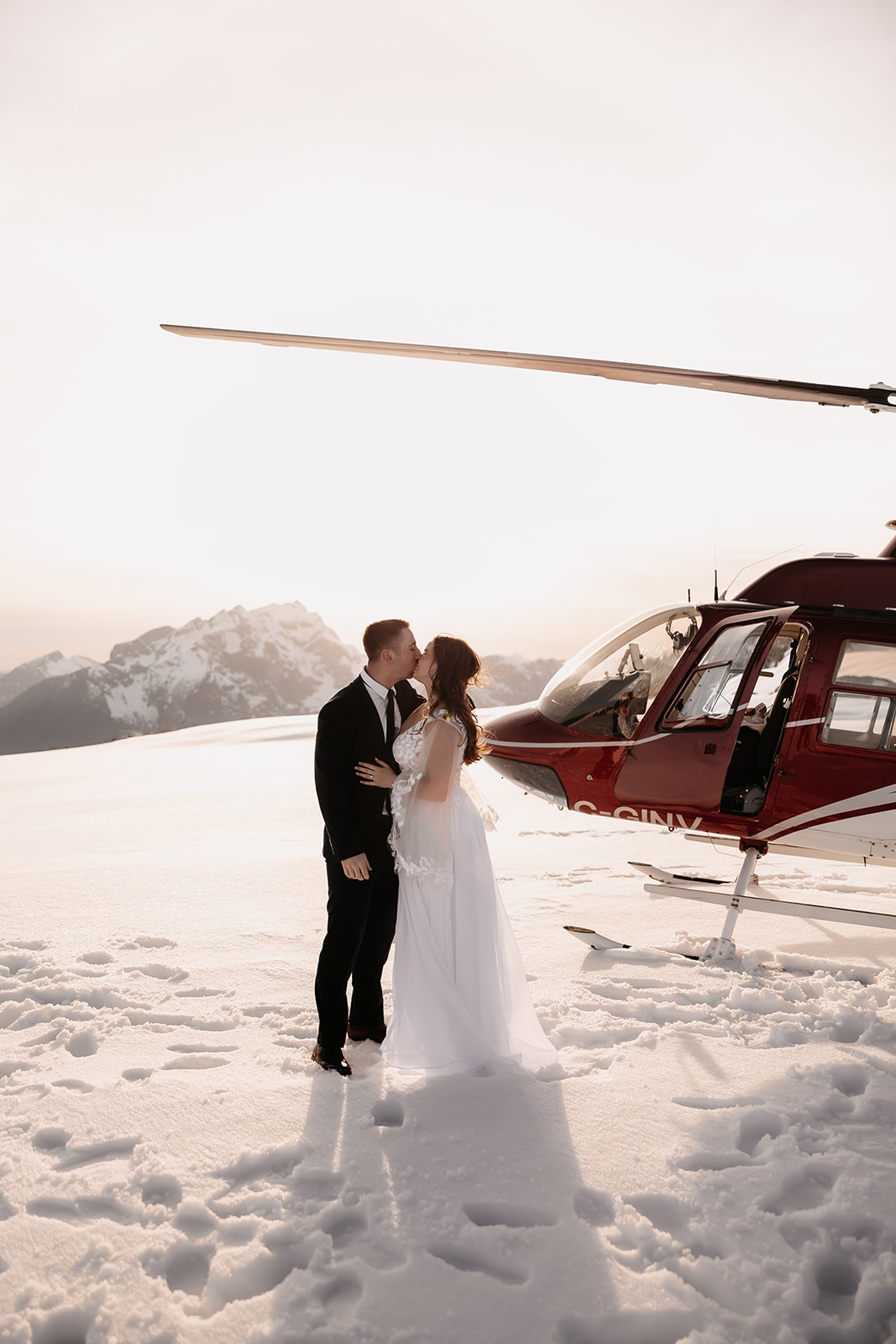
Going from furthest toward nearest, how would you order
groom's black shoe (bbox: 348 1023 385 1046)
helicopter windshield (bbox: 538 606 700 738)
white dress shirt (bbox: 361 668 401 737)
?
1. helicopter windshield (bbox: 538 606 700 738)
2. groom's black shoe (bbox: 348 1023 385 1046)
3. white dress shirt (bbox: 361 668 401 737)

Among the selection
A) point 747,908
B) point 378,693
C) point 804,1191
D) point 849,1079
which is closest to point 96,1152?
point 378,693

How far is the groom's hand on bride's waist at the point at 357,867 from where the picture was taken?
362cm

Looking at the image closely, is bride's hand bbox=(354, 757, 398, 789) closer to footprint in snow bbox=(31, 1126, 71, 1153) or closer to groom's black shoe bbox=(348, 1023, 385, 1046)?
groom's black shoe bbox=(348, 1023, 385, 1046)

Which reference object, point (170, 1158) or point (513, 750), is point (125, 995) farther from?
point (513, 750)

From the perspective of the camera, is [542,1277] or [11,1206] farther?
[11,1206]

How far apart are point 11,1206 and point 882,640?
518cm

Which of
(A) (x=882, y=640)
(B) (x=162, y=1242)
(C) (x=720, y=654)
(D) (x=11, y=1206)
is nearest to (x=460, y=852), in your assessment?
(B) (x=162, y=1242)

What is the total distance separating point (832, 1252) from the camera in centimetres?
246

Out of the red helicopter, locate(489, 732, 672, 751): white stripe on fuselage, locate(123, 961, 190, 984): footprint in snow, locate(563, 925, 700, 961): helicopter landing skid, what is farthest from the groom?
locate(563, 925, 700, 961): helicopter landing skid

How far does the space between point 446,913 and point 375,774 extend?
745 mm

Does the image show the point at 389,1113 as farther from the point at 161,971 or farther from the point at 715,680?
the point at 715,680

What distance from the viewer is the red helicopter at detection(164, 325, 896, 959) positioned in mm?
4895

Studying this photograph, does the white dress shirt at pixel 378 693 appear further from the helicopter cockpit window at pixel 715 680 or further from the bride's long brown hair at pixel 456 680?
the helicopter cockpit window at pixel 715 680

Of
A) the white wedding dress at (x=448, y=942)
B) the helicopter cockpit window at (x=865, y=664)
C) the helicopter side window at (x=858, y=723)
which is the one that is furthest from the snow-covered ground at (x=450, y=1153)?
the helicopter cockpit window at (x=865, y=664)
